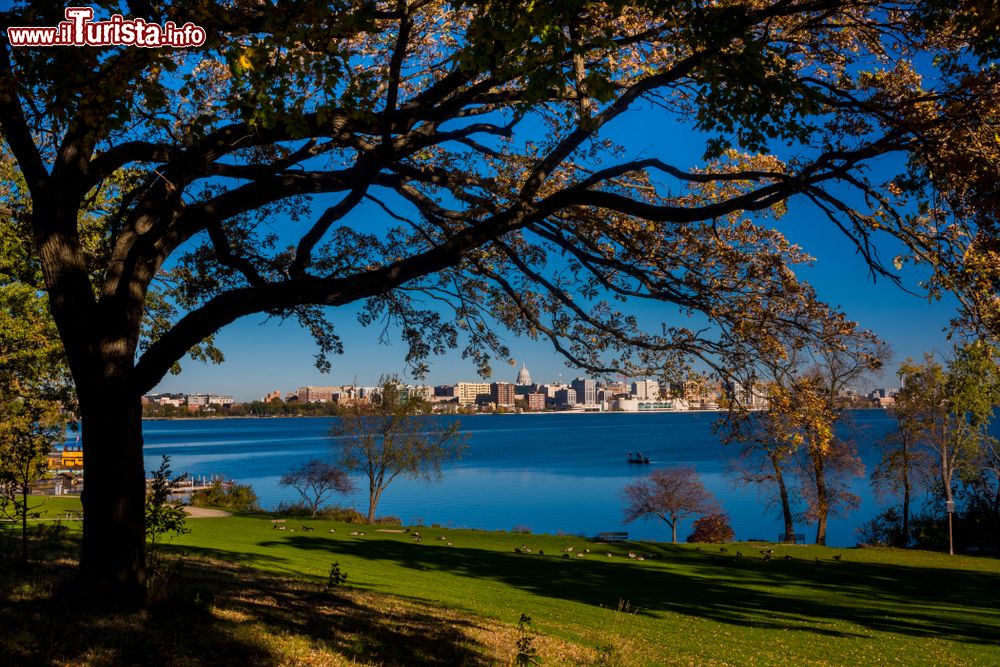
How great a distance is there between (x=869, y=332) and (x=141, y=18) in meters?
8.61

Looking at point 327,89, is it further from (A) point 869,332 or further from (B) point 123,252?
(A) point 869,332

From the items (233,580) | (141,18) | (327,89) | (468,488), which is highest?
(141,18)

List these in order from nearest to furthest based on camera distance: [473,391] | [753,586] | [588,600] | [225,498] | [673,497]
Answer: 1. [588,600]
2. [753,586]
3. [225,498]
4. [673,497]
5. [473,391]

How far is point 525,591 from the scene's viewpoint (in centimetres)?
1550

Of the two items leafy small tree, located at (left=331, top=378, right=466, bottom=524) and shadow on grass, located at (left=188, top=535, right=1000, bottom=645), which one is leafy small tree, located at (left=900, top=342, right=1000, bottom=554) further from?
leafy small tree, located at (left=331, top=378, right=466, bottom=524)

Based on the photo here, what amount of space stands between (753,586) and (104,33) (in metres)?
18.6

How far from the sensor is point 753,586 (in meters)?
18.7

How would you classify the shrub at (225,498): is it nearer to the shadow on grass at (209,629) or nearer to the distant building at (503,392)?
the shadow on grass at (209,629)

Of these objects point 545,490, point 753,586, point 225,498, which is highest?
point 753,586

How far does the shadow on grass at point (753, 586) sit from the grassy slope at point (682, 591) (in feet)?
0.17

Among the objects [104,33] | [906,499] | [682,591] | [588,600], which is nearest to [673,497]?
[906,499]

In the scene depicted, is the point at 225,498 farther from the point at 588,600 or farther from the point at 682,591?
the point at 588,600

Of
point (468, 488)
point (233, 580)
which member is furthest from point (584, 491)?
point (233, 580)

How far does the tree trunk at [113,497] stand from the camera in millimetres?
6773
